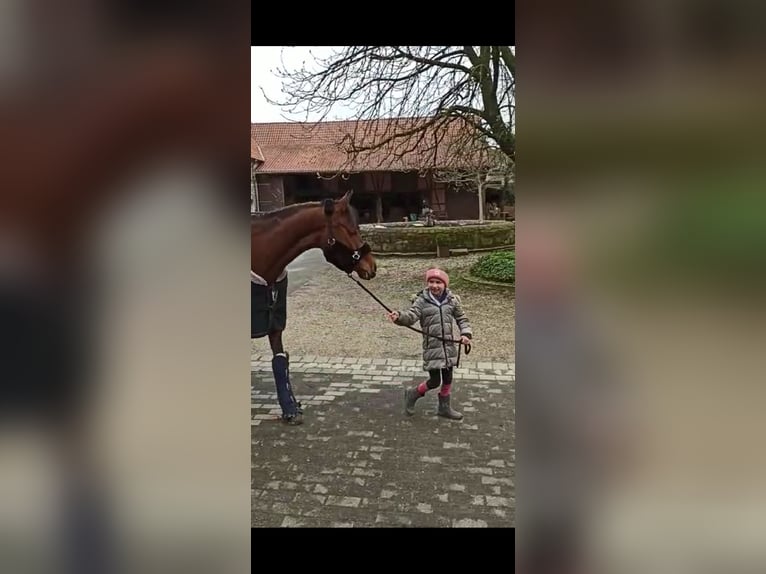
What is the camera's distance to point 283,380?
10.6 feet

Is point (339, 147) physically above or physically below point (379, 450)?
above

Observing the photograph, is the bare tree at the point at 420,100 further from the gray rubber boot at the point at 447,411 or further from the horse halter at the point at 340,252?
the gray rubber boot at the point at 447,411

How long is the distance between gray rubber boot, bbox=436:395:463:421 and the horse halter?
2.81 feet

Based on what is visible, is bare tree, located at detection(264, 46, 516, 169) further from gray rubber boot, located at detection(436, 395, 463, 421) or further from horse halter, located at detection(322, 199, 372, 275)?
gray rubber boot, located at detection(436, 395, 463, 421)

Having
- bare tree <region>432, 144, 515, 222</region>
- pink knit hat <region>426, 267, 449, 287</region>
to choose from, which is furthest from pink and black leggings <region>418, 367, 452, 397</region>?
bare tree <region>432, 144, 515, 222</region>

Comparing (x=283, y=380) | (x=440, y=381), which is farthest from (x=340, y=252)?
(x=440, y=381)
